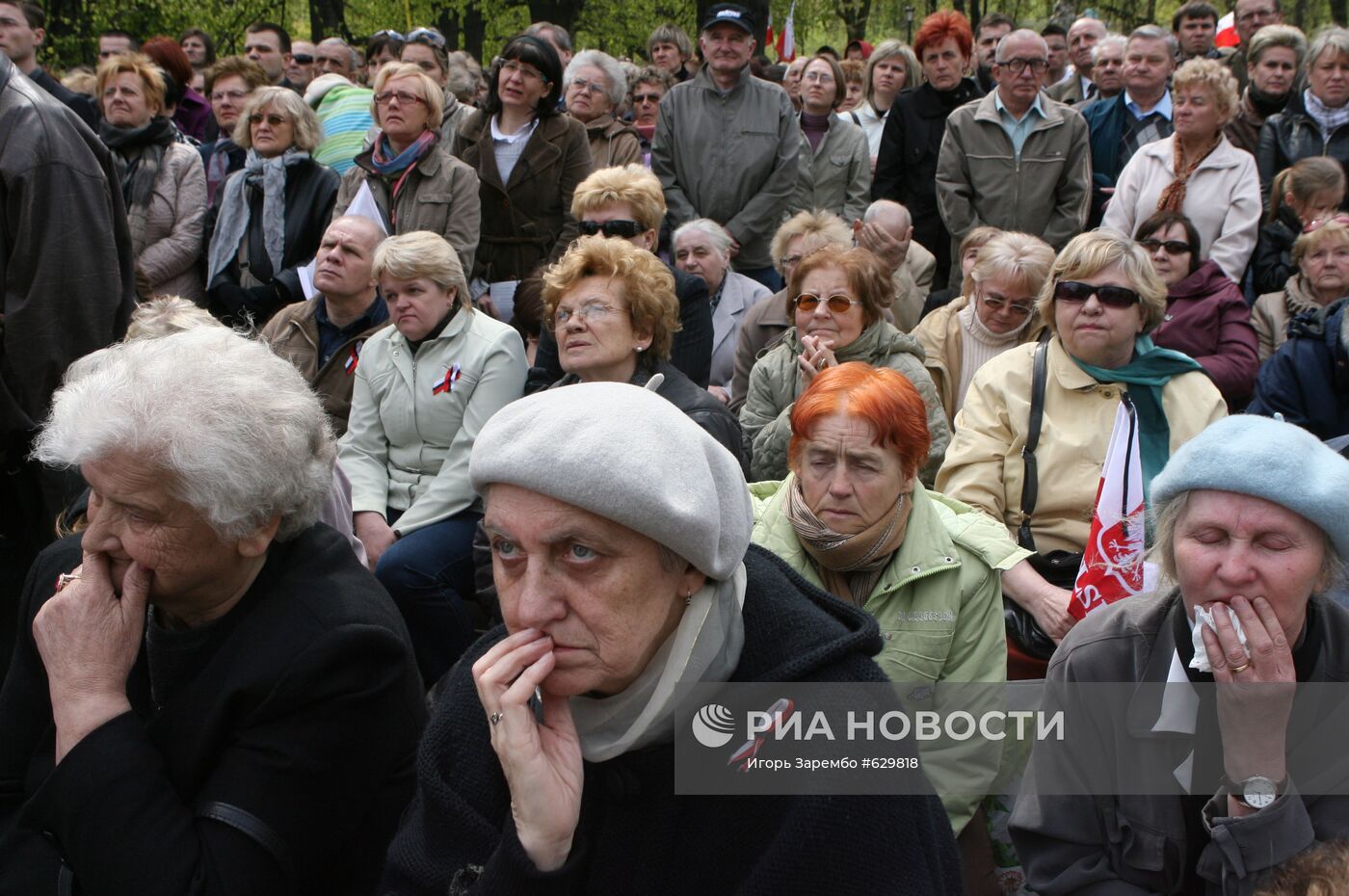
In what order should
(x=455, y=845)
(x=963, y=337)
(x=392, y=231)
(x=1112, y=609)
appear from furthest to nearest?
(x=392, y=231), (x=963, y=337), (x=1112, y=609), (x=455, y=845)

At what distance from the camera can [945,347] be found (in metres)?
5.83

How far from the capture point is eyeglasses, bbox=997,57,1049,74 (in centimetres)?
761

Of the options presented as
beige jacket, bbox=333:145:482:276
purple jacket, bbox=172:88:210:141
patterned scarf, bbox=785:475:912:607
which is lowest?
purple jacket, bbox=172:88:210:141

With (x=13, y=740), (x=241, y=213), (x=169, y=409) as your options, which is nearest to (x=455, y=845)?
(x=169, y=409)

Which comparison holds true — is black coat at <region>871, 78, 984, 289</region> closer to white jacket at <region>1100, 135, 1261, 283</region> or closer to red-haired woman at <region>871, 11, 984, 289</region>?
red-haired woman at <region>871, 11, 984, 289</region>

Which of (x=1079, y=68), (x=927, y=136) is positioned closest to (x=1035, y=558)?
(x=927, y=136)

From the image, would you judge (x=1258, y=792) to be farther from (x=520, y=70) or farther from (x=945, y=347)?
(x=520, y=70)

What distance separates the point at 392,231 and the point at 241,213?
99 cm

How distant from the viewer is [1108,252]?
14.7 ft

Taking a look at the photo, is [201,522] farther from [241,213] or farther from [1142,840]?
[241,213]

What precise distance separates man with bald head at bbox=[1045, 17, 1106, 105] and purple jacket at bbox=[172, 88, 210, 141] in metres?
7.24

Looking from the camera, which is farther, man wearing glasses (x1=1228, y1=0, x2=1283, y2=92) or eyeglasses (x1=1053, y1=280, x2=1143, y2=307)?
man wearing glasses (x1=1228, y1=0, x2=1283, y2=92)

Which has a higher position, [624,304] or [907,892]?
[907,892]

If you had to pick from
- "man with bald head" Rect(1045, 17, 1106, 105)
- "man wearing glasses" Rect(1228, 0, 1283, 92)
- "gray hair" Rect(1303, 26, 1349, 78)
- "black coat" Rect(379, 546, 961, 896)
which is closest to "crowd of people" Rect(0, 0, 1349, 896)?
"black coat" Rect(379, 546, 961, 896)
